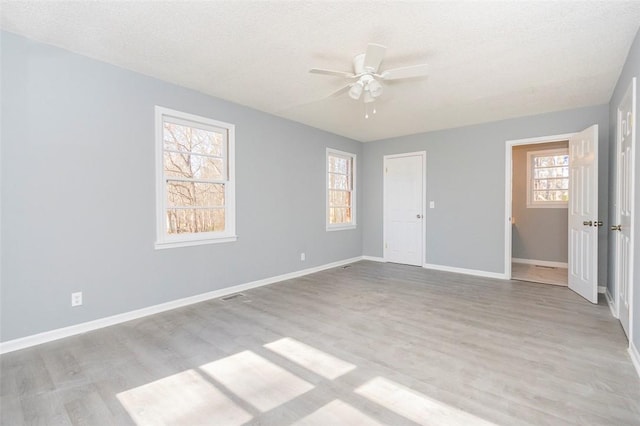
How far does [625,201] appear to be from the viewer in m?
2.79

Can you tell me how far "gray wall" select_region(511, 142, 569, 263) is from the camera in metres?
5.79

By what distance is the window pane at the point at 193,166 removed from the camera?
3.55 metres

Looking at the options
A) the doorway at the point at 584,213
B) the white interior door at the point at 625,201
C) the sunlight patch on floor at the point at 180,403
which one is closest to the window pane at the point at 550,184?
the doorway at the point at 584,213

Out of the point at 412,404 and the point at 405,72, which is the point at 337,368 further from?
the point at 405,72

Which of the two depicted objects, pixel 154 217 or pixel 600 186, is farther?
pixel 600 186

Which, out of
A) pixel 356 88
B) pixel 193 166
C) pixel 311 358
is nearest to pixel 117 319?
pixel 193 166

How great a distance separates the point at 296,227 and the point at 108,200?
2.70 meters

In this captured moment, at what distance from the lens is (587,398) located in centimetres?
185

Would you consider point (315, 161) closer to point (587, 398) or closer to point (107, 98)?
point (107, 98)

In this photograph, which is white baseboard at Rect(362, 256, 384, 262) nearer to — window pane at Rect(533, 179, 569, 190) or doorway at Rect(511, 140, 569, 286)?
doorway at Rect(511, 140, 569, 286)

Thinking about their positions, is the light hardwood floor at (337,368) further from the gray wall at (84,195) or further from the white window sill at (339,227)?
the white window sill at (339,227)

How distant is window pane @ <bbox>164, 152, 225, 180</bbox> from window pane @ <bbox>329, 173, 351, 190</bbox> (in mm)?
2426

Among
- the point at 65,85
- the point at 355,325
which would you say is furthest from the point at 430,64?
the point at 65,85

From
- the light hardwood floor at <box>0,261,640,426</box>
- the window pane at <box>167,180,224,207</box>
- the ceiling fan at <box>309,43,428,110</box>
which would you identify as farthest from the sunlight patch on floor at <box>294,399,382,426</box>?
the window pane at <box>167,180,224,207</box>
